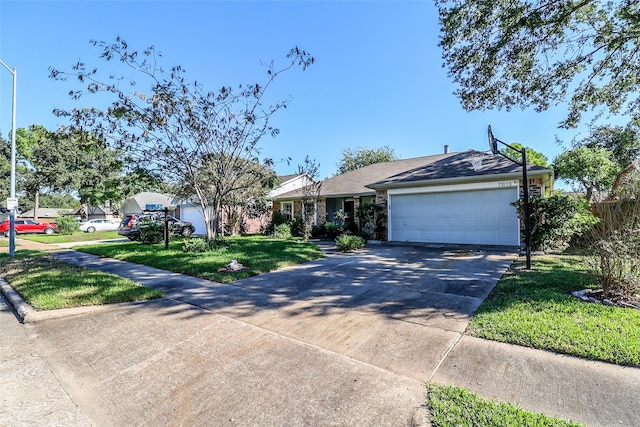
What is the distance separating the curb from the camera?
4701 millimetres

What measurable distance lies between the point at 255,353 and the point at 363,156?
3447 cm

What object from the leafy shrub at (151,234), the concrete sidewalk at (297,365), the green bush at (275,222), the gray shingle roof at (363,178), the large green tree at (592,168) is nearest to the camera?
the concrete sidewalk at (297,365)

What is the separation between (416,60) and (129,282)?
11834 millimetres

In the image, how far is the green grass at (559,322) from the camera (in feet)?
10.3

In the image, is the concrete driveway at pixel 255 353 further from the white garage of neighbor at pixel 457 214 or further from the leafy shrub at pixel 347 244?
the white garage of neighbor at pixel 457 214

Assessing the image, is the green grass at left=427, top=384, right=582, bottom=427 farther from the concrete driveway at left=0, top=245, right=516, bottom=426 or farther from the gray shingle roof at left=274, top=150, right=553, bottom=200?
the gray shingle roof at left=274, top=150, right=553, bottom=200

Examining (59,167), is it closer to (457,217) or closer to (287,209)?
(287,209)

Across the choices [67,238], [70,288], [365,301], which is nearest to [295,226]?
[70,288]

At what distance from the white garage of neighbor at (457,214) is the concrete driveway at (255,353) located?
592 cm

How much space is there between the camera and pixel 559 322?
3.78 meters

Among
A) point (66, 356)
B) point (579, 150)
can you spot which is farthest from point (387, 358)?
point (579, 150)

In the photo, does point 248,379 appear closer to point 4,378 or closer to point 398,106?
point 4,378

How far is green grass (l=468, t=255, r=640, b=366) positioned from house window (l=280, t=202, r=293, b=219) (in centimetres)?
1461

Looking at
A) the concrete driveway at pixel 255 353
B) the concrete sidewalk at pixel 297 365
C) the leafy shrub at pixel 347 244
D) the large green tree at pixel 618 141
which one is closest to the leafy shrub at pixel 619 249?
the concrete driveway at pixel 255 353
